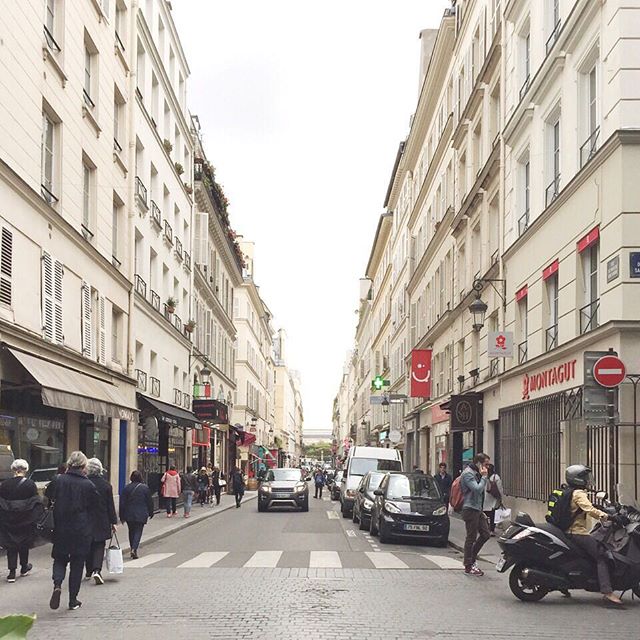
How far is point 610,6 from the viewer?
49.1 feet

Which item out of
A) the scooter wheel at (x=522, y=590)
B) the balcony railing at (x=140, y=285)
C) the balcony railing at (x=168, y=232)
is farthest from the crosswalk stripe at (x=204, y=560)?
the balcony railing at (x=168, y=232)

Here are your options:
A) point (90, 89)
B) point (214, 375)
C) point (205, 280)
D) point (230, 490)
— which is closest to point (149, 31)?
point (90, 89)

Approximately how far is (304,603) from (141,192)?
65.4ft

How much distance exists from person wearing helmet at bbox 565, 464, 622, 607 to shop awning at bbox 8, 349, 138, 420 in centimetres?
904

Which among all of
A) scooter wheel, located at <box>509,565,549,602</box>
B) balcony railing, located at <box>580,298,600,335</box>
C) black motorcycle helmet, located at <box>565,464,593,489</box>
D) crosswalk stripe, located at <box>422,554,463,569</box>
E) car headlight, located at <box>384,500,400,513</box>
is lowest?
crosswalk stripe, located at <box>422,554,463,569</box>

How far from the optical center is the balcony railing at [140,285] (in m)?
27.5

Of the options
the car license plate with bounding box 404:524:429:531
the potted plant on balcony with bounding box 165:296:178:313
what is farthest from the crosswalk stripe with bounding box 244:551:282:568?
the potted plant on balcony with bounding box 165:296:178:313

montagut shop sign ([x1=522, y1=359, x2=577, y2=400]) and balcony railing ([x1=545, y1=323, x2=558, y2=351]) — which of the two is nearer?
montagut shop sign ([x1=522, y1=359, x2=577, y2=400])

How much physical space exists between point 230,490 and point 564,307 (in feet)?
117

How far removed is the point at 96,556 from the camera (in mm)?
11484

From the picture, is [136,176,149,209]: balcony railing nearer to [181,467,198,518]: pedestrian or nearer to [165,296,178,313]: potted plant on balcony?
[165,296,178,313]: potted plant on balcony

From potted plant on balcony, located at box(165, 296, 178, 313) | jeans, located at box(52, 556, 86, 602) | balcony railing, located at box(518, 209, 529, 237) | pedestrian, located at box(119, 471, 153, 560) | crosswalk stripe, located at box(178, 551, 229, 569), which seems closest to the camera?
jeans, located at box(52, 556, 86, 602)

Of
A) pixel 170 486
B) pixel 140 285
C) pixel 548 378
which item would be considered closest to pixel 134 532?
pixel 548 378

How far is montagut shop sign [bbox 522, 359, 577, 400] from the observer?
17.0m
